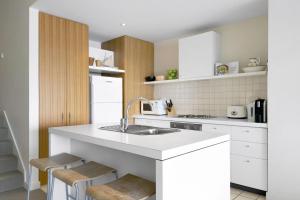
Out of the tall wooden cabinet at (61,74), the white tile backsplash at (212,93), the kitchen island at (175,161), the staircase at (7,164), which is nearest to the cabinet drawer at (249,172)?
the white tile backsplash at (212,93)

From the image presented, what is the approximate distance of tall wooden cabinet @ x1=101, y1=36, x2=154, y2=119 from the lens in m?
4.01

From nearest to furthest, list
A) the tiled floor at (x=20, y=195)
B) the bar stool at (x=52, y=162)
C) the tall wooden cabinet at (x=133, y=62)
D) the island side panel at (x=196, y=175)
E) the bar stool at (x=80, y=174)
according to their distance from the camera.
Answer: the island side panel at (x=196, y=175) → the bar stool at (x=80, y=174) → the bar stool at (x=52, y=162) → the tiled floor at (x=20, y=195) → the tall wooden cabinet at (x=133, y=62)

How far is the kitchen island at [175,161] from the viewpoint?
1.26 m

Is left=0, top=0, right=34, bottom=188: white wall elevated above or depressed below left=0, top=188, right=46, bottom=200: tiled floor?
above

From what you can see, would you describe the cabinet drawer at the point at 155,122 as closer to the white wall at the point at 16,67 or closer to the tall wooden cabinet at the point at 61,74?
the tall wooden cabinet at the point at 61,74

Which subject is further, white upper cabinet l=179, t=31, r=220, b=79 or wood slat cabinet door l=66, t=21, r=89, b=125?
white upper cabinet l=179, t=31, r=220, b=79

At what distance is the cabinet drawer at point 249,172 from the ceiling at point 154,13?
76.4 inches

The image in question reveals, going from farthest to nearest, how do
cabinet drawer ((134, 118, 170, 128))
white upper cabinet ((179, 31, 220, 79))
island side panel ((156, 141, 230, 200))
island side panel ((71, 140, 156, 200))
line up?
1. cabinet drawer ((134, 118, 170, 128))
2. white upper cabinet ((179, 31, 220, 79))
3. island side panel ((71, 140, 156, 200))
4. island side panel ((156, 141, 230, 200))

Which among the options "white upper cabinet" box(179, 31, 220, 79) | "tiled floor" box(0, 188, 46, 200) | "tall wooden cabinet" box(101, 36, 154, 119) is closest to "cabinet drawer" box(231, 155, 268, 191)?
"white upper cabinet" box(179, 31, 220, 79)

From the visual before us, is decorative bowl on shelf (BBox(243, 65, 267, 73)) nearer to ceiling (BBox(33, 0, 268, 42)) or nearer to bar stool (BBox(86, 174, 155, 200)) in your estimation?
ceiling (BBox(33, 0, 268, 42))

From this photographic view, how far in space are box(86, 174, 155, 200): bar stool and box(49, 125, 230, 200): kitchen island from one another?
0.12 meters

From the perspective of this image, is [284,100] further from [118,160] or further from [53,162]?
[53,162]

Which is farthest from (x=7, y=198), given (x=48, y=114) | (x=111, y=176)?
(x=111, y=176)

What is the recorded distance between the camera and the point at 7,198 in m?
2.56
